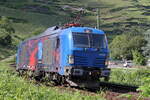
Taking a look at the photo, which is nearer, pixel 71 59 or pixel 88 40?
pixel 71 59

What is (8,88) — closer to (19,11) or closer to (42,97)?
(42,97)

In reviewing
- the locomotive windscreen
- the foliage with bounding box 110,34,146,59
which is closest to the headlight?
the locomotive windscreen

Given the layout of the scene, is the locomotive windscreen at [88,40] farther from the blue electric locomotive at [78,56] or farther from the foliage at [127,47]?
the foliage at [127,47]

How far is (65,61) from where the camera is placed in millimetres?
17266

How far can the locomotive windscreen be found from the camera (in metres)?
17.5

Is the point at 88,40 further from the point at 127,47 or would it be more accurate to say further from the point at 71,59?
the point at 127,47

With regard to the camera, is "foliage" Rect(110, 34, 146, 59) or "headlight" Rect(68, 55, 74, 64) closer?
"headlight" Rect(68, 55, 74, 64)

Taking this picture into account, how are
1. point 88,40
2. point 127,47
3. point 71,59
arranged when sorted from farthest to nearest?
point 127,47 → point 88,40 → point 71,59

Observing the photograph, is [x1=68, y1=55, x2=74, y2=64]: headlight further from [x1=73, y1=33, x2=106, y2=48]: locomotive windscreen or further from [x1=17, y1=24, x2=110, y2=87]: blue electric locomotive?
[x1=73, y1=33, x2=106, y2=48]: locomotive windscreen

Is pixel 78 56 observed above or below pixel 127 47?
below

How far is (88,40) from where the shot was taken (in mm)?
17656

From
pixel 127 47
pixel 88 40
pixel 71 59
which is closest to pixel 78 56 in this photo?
pixel 71 59

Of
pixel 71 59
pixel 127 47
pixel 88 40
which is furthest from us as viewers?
pixel 127 47

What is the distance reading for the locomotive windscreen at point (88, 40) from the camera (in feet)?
A: 57.3
